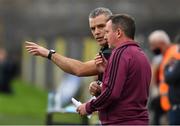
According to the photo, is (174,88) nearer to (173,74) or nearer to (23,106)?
(173,74)

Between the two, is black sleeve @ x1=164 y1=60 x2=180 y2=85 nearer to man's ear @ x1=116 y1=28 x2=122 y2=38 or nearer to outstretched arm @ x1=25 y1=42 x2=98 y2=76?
outstretched arm @ x1=25 y1=42 x2=98 y2=76

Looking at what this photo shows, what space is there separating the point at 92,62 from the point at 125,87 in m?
0.96

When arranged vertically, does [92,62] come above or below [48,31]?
below

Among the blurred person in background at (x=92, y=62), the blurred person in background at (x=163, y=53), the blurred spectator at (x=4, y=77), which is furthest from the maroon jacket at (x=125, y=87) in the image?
the blurred spectator at (x=4, y=77)

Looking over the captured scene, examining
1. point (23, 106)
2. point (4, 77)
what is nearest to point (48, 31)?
point (4, 77)

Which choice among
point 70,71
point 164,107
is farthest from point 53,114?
point 70,71

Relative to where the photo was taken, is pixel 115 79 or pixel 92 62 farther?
pixel 92 62

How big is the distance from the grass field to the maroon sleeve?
357 inches

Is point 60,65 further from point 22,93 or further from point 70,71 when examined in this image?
point 22,93

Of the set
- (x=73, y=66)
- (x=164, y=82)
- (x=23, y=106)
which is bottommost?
(x=73, y=66)

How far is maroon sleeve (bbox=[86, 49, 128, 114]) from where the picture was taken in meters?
8.65

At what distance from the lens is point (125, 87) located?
28.6 ft

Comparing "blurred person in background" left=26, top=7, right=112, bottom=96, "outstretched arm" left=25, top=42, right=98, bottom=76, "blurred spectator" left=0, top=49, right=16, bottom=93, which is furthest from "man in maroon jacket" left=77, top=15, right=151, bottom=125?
"blurred spectator" left=0, top=49, right=16, bottom=93

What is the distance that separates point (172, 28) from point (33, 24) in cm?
1053
